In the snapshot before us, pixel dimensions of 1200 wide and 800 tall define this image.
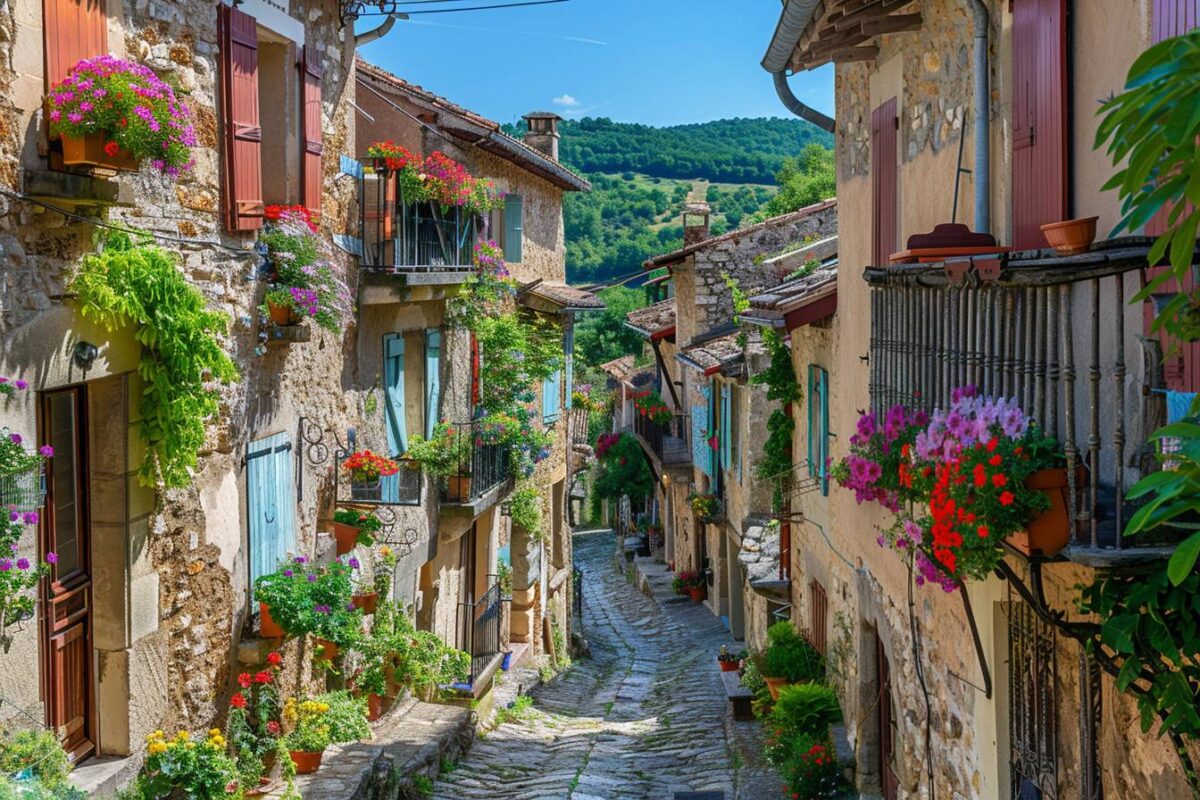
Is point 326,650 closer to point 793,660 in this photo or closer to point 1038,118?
point 793,660

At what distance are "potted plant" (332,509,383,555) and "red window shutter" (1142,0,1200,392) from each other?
7.91 metres

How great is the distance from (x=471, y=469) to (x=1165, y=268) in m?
10.8

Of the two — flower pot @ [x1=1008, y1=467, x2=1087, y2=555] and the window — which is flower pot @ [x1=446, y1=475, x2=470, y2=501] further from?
flower pot @ [x1=1008, y1=467, x2=1087, y2=555]

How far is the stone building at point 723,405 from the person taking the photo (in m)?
18.4

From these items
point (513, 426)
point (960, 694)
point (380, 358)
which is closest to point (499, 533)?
point (513, 426)

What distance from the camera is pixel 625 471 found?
3434cm

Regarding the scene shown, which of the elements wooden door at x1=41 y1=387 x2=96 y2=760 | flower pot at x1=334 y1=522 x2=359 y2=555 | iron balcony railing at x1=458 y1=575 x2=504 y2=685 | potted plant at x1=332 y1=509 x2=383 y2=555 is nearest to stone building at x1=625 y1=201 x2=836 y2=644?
iron balcony railing at x1=458 y1=575 x2=504 y2=685

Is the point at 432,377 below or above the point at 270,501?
above

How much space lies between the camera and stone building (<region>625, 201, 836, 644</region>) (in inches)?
724

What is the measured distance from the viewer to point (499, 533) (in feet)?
60.9

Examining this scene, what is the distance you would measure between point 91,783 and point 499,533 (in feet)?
38.0

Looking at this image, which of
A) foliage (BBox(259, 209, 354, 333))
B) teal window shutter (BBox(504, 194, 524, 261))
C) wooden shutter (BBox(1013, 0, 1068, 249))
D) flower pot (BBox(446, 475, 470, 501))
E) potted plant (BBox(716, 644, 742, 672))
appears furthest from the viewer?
teal window shutter (BBox(504, 194, 524, 261))

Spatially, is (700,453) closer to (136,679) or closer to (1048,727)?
(136,679)

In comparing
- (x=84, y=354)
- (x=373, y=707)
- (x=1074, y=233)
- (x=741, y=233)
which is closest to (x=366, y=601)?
(x=373, y=707)
